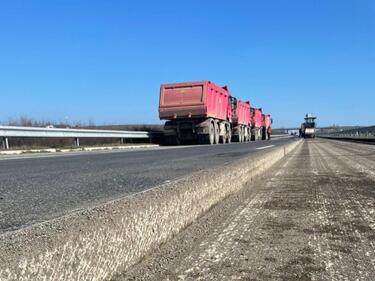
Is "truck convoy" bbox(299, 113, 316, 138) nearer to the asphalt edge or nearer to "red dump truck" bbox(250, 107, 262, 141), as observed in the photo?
"red dump truck" bbox(250, 107, 262, 141)

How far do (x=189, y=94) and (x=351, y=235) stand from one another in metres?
24.8

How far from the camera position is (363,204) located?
6238mm

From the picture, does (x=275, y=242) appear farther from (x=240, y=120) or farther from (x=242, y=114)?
(x=242, y=114)

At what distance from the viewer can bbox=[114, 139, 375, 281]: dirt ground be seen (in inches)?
135

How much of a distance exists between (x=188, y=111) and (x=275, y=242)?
24.6 m

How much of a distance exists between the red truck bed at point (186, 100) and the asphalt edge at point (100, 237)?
2326cm

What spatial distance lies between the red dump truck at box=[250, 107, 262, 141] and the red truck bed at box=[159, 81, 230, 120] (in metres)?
18.5

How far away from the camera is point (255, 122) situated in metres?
49.0

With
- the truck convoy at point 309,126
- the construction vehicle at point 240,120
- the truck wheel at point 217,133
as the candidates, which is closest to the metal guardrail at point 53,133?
the truck wheel at point 217,133

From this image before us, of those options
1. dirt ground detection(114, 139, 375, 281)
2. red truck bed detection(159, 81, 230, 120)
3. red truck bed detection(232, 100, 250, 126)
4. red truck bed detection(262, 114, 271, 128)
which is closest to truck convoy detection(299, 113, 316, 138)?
red truck bed detection(262, 114, 271, 128)

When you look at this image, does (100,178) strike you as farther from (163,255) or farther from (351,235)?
(351,235)

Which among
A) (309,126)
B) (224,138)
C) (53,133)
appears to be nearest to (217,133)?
(224,138)

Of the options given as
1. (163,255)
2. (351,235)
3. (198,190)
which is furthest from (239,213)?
(163,255)

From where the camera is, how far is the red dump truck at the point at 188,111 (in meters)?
28.6
